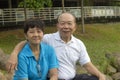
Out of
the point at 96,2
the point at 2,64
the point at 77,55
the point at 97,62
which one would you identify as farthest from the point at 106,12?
the point at 77,55

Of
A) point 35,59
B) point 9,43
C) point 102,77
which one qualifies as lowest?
point 9,43

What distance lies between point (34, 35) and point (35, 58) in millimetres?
244

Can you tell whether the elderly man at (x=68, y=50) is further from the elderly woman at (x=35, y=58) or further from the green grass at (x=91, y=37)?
the green grass at (x=91, y=37)

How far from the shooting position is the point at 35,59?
3.74 metres

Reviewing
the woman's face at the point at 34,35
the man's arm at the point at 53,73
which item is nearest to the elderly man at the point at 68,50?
the man's arm at the point at 53,73

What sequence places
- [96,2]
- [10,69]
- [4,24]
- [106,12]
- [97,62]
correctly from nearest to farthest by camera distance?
[10,69] → [97,62] → [4,24] → [106,12] → [96,2]

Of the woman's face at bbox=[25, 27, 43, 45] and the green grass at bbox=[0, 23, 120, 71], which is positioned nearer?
the woman's face at bbox=[25, 27, 43, 45]

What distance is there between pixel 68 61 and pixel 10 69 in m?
0.77

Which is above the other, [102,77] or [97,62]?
[102,77]

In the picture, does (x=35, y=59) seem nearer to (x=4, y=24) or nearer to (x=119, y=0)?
(x=4, y=24)

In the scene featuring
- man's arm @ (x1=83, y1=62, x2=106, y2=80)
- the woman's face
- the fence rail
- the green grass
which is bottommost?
the green grass

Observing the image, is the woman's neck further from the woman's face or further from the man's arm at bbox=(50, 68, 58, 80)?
the man's arm at bbox=(50, 68, 58, 80)

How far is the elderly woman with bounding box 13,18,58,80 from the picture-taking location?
12.0 feet

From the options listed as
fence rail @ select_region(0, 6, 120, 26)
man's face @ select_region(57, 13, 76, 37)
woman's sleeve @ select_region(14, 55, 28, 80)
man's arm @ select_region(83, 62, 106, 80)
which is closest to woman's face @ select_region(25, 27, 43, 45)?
woman's sleeve @ select_region(14, 55, 28, 80)
